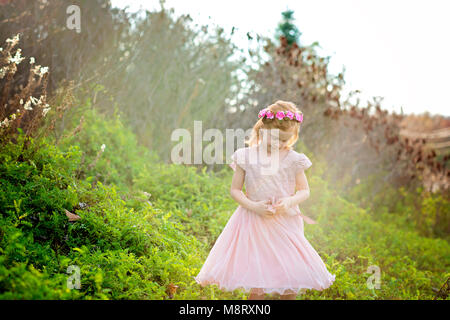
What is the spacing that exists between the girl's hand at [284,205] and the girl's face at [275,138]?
40 centimetres

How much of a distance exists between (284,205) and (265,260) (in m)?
0.37

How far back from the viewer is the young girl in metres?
2.52

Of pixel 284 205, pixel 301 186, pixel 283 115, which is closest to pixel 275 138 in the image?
pixel 283 115

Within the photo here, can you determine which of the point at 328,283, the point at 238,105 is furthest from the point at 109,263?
the point at 238,105

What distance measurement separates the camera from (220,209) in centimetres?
475

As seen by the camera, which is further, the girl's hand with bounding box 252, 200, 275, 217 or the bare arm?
the bare arm

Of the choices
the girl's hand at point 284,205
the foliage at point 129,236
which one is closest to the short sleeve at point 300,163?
the girl's hand at point 284,205

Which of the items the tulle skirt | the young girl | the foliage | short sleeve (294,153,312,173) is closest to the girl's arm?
the young girl

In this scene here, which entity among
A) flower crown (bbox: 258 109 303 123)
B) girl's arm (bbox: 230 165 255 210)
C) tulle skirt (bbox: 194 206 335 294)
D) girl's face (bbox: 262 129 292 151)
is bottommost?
tulle skirt (bbox: 194 206 335 294)

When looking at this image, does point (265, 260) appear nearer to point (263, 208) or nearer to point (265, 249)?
point (265, 249)

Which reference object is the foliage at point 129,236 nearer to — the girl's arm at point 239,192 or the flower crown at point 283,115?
the girl's arm at point 239,192

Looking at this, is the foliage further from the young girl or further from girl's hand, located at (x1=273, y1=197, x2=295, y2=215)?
girl's hand, located at (x1=273, y1=197, x2=295, y2=215)

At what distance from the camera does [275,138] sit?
9.32 feet

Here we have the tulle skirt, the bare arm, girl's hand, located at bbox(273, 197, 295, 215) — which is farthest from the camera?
the bare arm
